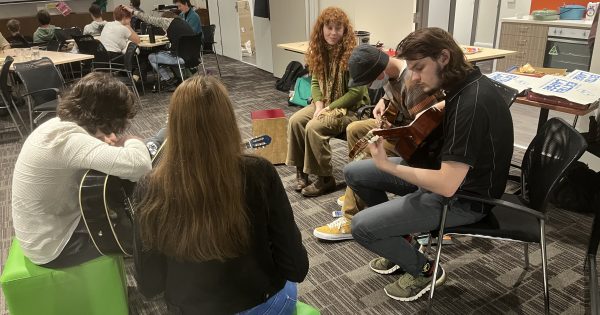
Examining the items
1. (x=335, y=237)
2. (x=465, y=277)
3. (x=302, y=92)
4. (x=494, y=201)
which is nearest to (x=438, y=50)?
(x=494, y=201)

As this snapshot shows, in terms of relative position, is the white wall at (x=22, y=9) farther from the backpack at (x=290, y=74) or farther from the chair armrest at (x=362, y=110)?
the chair armrest at (x=362, y=110)

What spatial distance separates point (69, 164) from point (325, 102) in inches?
70.8

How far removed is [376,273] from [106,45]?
465cm

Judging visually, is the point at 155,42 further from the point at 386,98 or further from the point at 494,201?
the point at 494,201

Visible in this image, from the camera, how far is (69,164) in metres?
1.49

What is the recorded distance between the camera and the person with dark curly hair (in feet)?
4.87

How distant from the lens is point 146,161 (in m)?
1.62

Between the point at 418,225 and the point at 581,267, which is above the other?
the point at 418,225

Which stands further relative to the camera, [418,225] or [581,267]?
[581,267]

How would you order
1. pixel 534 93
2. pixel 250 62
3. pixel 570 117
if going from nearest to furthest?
pixel 534 93
pixel 570 117
pixel 250 62

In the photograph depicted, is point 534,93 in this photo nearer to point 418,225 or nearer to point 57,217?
point 418,225

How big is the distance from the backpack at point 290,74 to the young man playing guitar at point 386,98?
3042 millimetres

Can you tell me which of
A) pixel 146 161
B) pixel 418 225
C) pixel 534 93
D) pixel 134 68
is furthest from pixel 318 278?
pixel 134 68

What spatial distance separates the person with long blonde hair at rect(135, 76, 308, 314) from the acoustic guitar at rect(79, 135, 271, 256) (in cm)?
36
